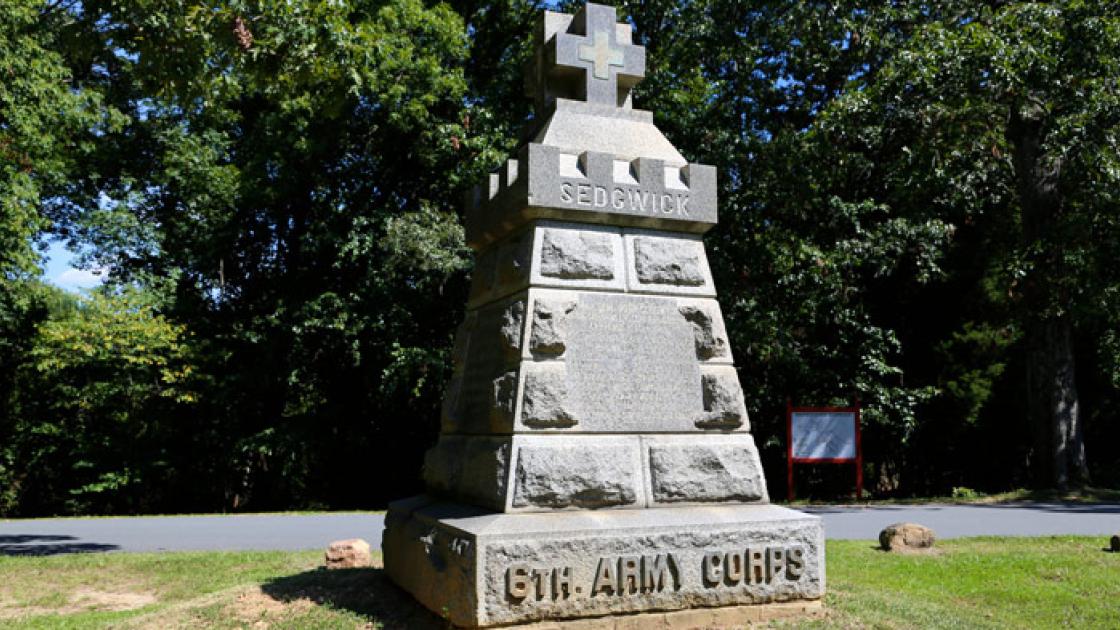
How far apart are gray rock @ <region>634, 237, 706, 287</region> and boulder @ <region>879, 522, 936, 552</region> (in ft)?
16.4

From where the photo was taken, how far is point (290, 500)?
21125 mm

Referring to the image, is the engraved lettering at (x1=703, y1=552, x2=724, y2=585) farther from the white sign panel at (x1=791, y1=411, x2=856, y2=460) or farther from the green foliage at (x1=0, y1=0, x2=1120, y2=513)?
the green foliage at (x1=0, y1=0, x2=1120, y2=513)

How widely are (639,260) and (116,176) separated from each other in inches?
661

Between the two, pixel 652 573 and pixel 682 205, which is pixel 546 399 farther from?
pixel 682 205

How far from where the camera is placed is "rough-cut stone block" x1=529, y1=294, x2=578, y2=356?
518 cm

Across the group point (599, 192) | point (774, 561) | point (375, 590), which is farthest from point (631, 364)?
point (375, 590)

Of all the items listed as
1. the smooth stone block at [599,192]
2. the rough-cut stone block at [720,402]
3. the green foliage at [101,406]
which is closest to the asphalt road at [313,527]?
the green foliage at [101,406]

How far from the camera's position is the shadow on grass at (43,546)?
36.3ft

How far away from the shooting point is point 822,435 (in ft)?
48.3

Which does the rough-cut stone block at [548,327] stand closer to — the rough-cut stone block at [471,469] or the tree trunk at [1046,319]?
the rough-cut stone block at [471,469]

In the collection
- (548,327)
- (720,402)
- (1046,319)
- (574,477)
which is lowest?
(574,477)

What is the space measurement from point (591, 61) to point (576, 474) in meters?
2.85

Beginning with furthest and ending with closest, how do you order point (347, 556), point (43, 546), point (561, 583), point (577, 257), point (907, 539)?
point (43, 546) → point (907, 539) → point (347, 556) → point (577, 257) → point (561, 583)

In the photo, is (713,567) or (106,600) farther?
(106,600)
